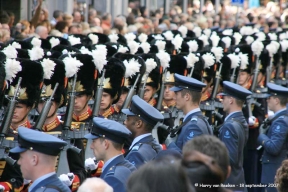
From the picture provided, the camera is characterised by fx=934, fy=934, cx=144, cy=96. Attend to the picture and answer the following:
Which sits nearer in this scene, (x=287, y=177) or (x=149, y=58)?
(x=287, y=177)

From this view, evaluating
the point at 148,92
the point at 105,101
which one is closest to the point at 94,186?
the point at 105,101

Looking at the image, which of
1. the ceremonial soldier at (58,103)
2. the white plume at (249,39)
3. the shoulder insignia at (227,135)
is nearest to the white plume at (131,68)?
the ceremonial soldier at (58,103)

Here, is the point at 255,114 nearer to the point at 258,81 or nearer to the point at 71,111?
the point at 258,81

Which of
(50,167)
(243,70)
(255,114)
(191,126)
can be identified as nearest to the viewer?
(50,167)

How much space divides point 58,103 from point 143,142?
1420mm

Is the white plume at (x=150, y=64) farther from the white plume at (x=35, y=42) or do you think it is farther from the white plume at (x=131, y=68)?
the white plume at (x=35, y=42)

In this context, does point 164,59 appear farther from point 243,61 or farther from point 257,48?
point 257,48

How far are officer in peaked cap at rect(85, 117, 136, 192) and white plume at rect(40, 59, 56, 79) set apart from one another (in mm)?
1739

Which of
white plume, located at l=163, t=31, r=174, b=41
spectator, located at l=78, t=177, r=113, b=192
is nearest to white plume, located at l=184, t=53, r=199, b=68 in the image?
white plume, located at l=163, t=31, r=174, b=41

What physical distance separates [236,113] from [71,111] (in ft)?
4.95

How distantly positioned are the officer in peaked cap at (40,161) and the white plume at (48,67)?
2563mm

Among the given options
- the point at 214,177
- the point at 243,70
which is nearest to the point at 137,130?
the point at 214,177

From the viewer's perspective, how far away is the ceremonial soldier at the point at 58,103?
297 inches

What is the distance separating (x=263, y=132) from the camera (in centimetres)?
1016
